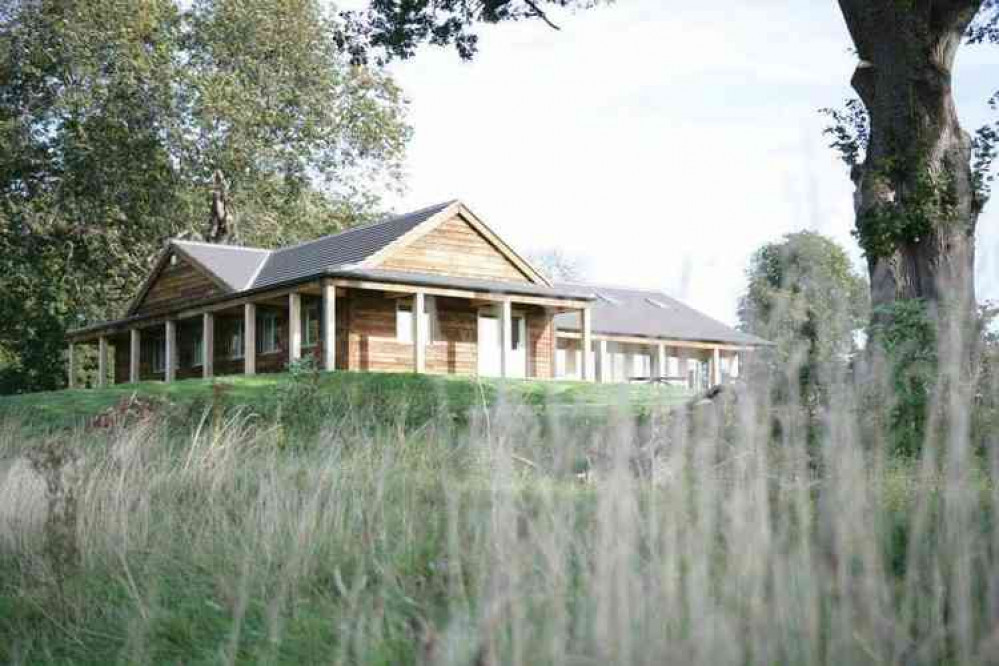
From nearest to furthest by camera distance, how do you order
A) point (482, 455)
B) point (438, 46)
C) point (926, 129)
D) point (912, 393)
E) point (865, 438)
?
point (865, 438), point (482, 455), point (912, 393), point (926, 129), point (438, 46)

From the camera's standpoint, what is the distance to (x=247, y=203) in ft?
132

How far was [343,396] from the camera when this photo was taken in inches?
474

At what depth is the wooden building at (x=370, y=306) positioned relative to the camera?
94.9 feet

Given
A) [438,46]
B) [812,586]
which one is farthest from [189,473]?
[438,46]

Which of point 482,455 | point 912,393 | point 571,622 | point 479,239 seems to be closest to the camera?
point 571,622

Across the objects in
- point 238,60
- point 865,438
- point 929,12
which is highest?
point 238,60

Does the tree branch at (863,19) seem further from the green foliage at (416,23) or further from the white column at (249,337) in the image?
the white column at (249,337)

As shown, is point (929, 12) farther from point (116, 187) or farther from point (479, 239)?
point (116, 187)

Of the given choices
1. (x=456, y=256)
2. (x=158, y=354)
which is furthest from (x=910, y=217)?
(x=158, y=354)

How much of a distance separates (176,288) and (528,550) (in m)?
32.4

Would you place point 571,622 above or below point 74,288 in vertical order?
below

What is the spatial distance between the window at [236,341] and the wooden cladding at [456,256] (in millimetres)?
6210

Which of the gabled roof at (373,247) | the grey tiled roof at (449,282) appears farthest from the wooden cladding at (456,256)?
the grey tiled roof at (449,282)

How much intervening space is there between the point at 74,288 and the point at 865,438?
121 ft
